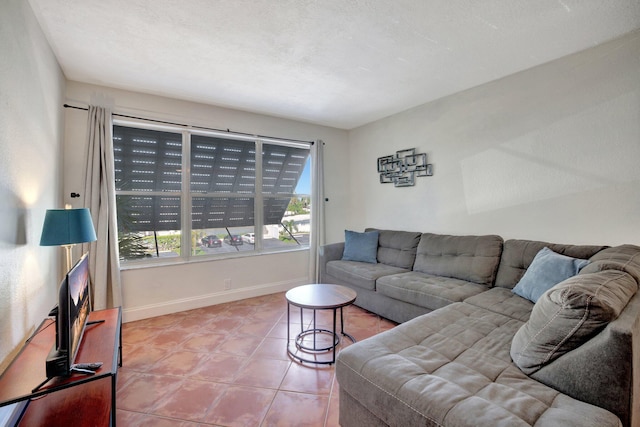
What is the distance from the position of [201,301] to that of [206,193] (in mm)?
1327

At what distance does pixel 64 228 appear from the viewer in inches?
72.7

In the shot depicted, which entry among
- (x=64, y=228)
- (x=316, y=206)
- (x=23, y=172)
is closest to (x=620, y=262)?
(x=316, y=206)

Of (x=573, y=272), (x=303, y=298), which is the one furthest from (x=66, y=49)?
(x=573, y=272)

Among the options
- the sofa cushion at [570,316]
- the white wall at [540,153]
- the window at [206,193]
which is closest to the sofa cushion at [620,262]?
the sofa cushion at [570,316]

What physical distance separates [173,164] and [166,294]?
152 centimetres

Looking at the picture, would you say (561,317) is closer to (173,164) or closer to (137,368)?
(137,368)

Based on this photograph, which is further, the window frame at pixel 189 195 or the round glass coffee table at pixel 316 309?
the window frame at pixel 189 195

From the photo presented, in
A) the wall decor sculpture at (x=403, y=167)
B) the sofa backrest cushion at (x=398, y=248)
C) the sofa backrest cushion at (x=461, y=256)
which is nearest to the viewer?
the sofa backrest cushion at (x=461, y=256)

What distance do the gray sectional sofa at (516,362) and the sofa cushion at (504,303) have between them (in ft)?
0.04

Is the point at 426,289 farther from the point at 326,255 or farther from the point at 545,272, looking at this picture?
the point at 326,255

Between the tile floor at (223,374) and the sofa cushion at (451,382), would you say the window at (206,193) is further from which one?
the sofa cushion at (451,382)

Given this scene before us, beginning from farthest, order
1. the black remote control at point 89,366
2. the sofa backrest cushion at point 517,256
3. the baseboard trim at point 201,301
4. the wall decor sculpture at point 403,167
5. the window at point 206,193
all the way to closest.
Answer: the wall decor sculpture at point 403,167 < the window at point 206,193 < the baseboard trim at point 201,301 < the sofa backrest cushion at point 517,256 < the black remote control at point 89,366

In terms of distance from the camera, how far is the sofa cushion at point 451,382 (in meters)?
0.99

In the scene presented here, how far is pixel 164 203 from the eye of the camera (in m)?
3.27
